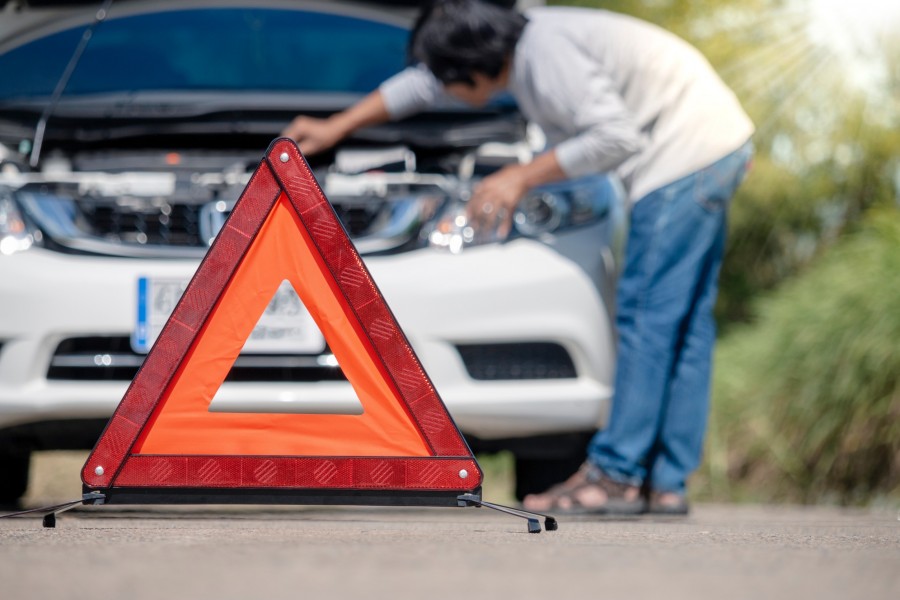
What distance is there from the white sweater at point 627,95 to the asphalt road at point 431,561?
4.03 feet

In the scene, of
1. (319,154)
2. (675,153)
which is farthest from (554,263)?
(319,154)

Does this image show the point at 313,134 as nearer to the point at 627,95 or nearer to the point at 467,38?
the point at 467,38

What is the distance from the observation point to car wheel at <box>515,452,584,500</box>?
4.07 m

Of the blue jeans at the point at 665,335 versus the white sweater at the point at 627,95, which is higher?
the white sweater at the point at 627,95

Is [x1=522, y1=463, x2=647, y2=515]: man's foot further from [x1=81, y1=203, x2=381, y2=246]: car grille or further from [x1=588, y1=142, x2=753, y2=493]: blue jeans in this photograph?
[x1=81, y1=203, x2=381, y2=246]: car grille

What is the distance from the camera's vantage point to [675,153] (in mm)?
3887

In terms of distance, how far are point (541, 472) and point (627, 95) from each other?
123 centimetres

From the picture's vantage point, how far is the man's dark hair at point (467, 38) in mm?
3826

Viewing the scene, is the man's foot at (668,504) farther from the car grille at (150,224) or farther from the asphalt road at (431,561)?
the car grille at (150,224)

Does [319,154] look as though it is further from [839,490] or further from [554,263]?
[839,490]

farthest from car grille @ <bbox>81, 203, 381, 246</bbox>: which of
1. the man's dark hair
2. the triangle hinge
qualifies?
the triangle hinge

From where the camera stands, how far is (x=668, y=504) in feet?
12.6

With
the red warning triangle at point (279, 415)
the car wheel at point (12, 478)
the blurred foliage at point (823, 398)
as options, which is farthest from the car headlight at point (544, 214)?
the blurred foliage at point (823, 398)

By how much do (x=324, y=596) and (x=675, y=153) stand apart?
7.69 ft
